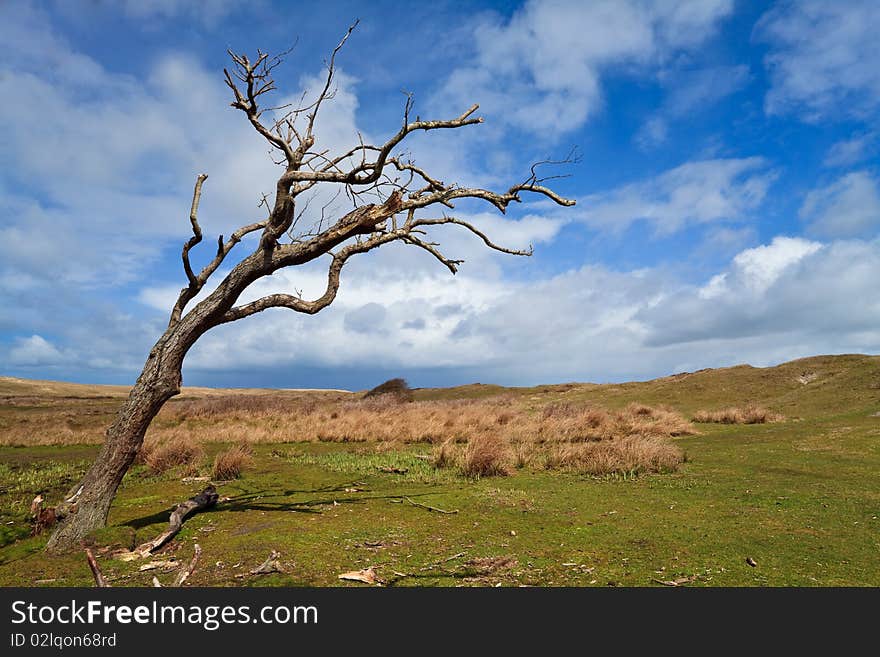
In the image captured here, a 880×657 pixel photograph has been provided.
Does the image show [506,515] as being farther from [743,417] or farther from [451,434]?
[743,417]

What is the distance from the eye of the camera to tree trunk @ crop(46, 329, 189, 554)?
741cm

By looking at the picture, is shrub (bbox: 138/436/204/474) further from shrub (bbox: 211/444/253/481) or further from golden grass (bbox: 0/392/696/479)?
shrub (bbox: 211/444/253/481)

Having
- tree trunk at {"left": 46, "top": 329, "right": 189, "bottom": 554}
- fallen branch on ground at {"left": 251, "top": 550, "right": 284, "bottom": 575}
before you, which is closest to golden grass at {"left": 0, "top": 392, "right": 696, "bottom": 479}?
tree trunk at {"left": 46, "top": 329, "right": 189, "bottom": 554}

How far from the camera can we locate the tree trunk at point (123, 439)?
24.3 ft

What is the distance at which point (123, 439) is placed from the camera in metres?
7.68

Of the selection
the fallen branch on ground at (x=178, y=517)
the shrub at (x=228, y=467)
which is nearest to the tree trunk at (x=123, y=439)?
the fallen branch on ground at (x=178, y=517)

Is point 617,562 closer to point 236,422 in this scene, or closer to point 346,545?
point 346,545

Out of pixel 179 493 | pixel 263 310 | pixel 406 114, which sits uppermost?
pixel 406 114

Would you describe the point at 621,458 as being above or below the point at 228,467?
above

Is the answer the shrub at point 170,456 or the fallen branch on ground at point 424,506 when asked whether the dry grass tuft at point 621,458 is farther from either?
the shrub at point 170,456

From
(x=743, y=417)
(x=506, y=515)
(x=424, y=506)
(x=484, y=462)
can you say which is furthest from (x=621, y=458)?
(x=743, y=417)

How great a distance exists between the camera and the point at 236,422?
1102 inches
